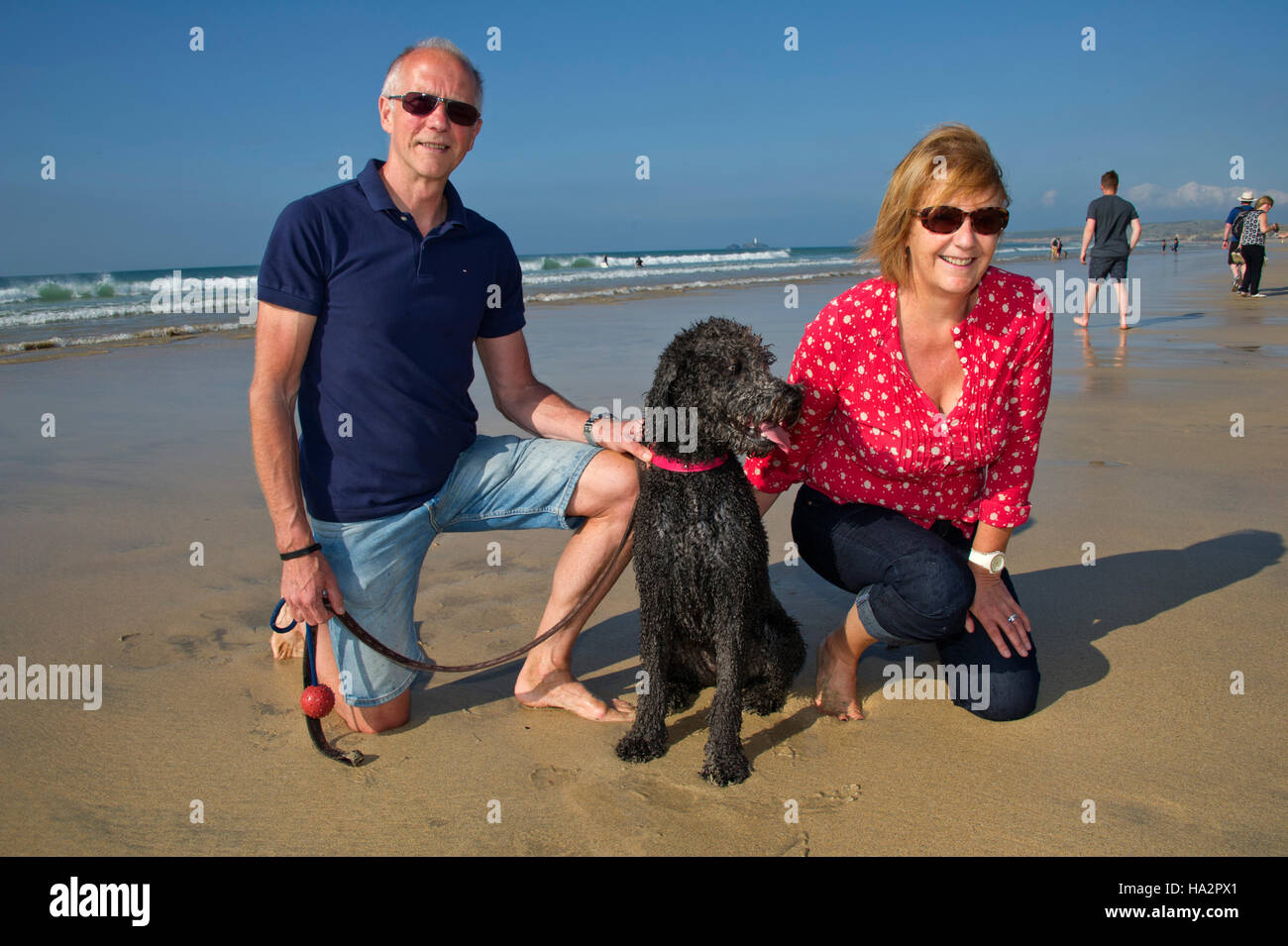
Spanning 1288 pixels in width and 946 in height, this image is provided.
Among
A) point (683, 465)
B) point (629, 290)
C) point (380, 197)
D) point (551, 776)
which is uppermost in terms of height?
point (629, 290)

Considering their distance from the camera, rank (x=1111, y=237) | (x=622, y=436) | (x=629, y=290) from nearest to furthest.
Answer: (x=622, y=436), (x=1111, y=237), (x=629, y=290)

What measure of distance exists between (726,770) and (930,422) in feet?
5.28

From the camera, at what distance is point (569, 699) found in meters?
3.64

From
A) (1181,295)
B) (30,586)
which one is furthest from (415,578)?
(1181,295)

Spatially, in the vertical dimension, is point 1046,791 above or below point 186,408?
below

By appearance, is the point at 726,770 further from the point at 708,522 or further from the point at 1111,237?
the point at 1111,237

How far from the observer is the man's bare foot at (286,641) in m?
3.92

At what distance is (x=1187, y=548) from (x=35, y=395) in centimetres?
1072

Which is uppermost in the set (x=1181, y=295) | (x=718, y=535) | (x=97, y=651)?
(x=1181, y=295)

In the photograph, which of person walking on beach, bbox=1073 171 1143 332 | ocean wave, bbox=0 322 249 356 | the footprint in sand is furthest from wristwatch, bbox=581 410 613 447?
ocean wave, bbox=0 322 249 356

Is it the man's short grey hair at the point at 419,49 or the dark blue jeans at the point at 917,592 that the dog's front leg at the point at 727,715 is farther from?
the man's short grey hair at the point at 419,49

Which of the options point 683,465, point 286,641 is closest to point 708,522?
point 683,465
